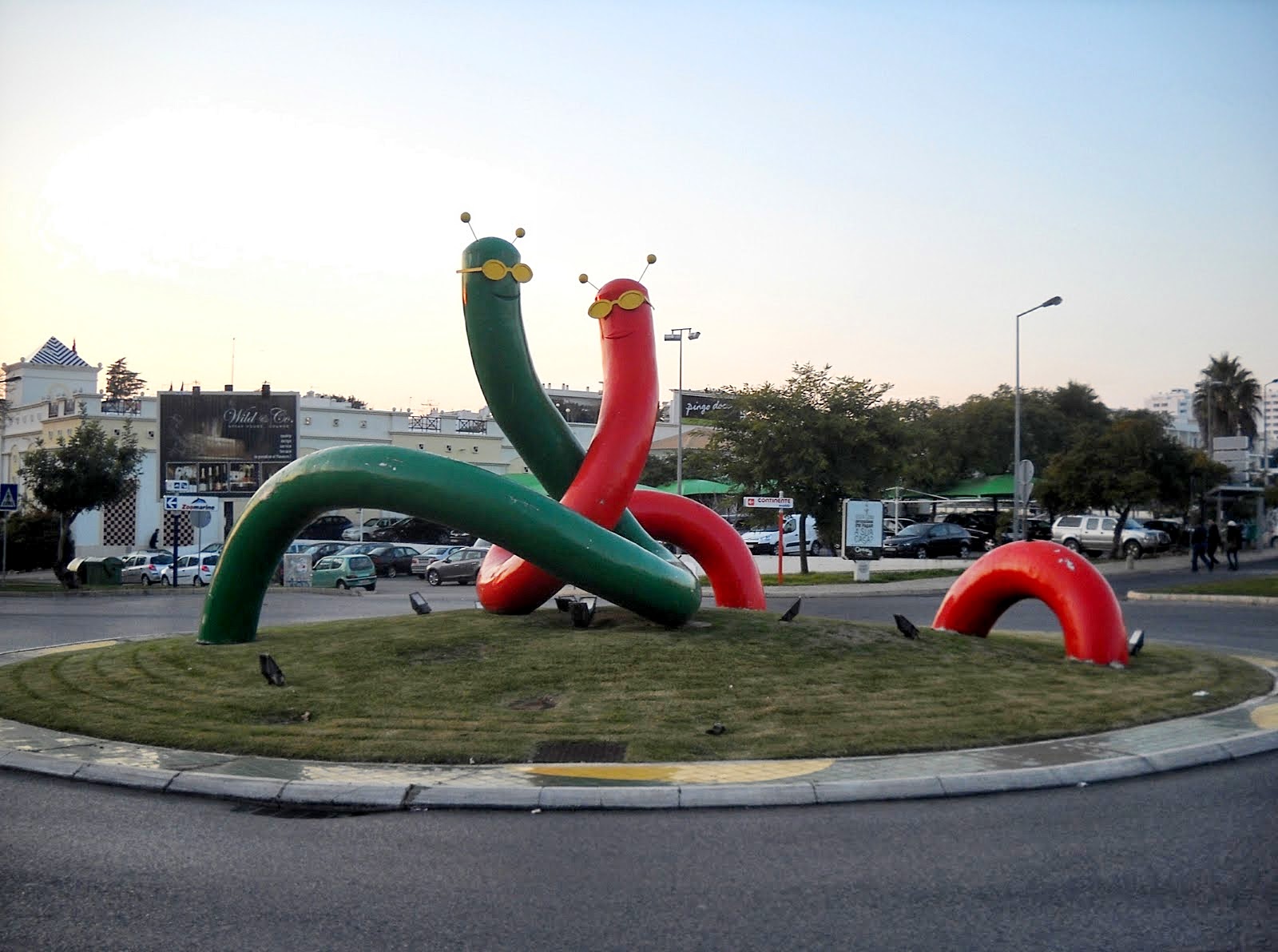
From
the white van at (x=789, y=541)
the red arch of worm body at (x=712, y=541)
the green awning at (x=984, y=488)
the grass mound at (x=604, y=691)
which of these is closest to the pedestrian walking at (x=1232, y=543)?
the white van at (x=789, y=541)

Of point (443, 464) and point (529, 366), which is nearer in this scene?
point (443, 464)

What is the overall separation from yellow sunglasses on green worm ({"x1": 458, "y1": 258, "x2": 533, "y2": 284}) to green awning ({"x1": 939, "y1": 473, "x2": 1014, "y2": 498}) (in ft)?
158

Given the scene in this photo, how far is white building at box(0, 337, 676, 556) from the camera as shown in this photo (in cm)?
5688

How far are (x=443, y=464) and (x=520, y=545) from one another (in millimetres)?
1285

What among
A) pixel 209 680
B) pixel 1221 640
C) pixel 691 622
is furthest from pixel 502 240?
pixel 1221 640

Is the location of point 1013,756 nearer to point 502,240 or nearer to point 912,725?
point 912,725

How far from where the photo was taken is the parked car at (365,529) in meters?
54.4

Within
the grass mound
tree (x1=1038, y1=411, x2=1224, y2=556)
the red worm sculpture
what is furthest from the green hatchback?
tree (x1=1038, y1=411, x2=1224, y2=556)

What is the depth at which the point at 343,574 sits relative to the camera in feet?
113

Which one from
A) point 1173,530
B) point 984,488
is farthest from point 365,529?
point 1173,530

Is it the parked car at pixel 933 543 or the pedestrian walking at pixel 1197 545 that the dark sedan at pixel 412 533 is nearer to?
the parked car at pixel 933 543

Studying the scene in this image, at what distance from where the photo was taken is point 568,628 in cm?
1325

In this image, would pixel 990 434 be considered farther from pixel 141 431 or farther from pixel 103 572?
pixel 103 572

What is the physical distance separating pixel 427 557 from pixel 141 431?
21844 millimetres
